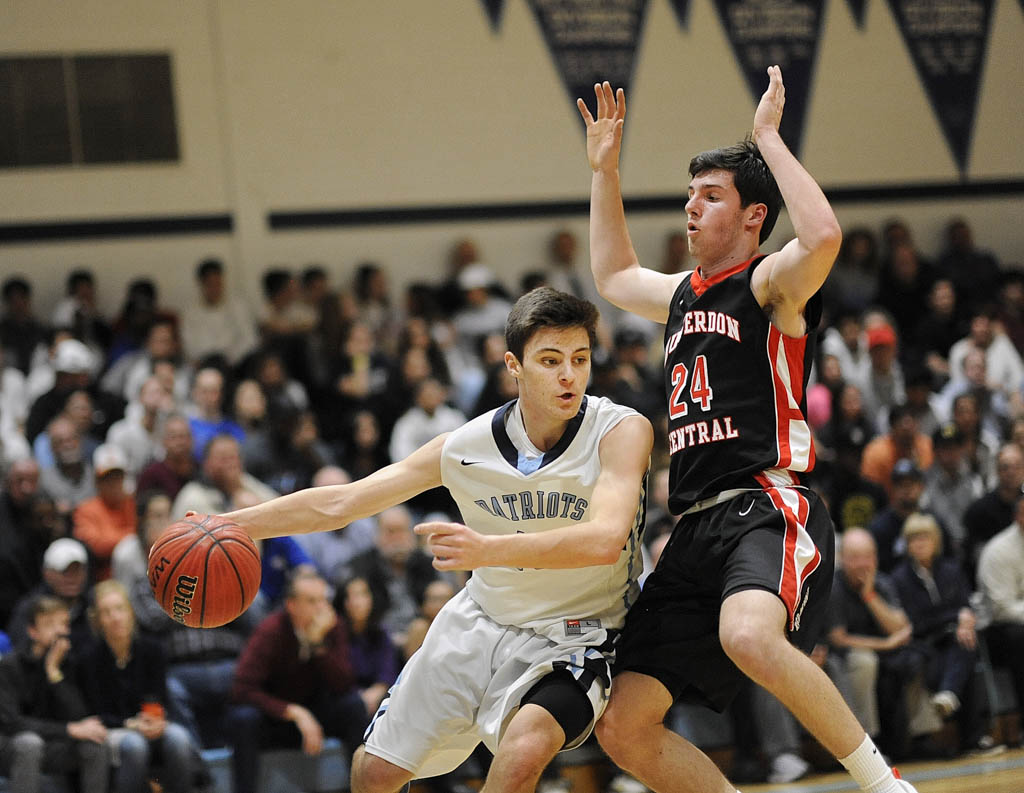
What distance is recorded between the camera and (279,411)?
9.81m

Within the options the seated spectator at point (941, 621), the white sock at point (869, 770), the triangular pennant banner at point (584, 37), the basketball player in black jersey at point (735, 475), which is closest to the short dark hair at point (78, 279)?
the triangular pennant banner at point (584, 37)

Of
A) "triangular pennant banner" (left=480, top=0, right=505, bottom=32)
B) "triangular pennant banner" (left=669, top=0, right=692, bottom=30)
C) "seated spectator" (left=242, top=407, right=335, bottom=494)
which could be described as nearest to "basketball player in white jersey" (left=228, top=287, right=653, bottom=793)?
"seated spectator" (left=242, top=407, right=335, bottom=494)

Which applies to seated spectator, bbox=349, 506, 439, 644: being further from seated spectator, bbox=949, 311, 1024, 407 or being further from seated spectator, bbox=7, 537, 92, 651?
seated spectator, bbox=949, 311, 1024, 407

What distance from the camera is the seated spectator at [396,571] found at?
8.02m

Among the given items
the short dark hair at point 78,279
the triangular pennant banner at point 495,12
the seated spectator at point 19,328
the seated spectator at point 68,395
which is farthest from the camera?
the triangular pennant banner at point 495,12

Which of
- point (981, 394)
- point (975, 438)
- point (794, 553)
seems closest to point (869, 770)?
point (794, 553)

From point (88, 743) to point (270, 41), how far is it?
305 inches

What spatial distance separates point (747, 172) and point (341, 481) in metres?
4.57

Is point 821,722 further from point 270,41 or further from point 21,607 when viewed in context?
point 270,41

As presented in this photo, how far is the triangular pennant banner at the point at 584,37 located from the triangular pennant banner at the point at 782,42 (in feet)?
3.96

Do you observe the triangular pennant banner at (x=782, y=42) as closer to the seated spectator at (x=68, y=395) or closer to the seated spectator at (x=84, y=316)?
the seated spectator at (x=84, y=316)

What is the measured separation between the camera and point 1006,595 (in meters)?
8.56

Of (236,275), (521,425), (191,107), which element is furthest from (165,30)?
(521,425)

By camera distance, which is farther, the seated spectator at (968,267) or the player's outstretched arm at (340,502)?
the seated spectator at (968,267)
